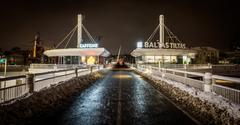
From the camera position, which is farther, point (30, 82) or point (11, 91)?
point (30, 82)

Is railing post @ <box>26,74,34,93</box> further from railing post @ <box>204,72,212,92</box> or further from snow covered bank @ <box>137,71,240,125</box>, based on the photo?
railing post @ <box>204,72,212,92</box>

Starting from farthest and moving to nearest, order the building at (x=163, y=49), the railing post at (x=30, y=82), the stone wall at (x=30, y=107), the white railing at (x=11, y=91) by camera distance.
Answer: the building at (x=163, y=49) < the railing post at (x=30, y=82) < the white railing at (x=11, y=91) < the stone wall at (x=30, y=107)

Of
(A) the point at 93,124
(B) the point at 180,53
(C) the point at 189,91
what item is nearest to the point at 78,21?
(B) the point at 180,53

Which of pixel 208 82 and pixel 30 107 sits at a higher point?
pixel 208 82

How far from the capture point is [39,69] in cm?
4397

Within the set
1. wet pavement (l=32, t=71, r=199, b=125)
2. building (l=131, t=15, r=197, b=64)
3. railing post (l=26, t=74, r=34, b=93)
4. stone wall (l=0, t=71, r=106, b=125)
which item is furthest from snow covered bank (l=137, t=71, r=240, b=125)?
building (l=131, t=15, r=197, b=64)

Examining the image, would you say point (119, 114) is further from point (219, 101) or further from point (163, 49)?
point (163, 49)

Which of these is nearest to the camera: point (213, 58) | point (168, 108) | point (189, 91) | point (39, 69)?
point (168, 108)

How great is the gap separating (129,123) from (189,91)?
6.03m

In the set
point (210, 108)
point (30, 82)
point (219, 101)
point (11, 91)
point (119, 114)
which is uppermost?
point (30, 82)

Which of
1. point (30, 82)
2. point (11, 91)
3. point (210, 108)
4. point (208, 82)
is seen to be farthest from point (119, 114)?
point (30, 82)

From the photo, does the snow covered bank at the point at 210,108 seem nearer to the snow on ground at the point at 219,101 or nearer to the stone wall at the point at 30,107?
the snow on ground at the point at 219,101

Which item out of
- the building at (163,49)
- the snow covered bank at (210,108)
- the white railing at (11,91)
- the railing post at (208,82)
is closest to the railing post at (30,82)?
the white railing at (11,91)

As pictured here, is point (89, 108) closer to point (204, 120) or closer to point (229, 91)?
point (204, 120)
